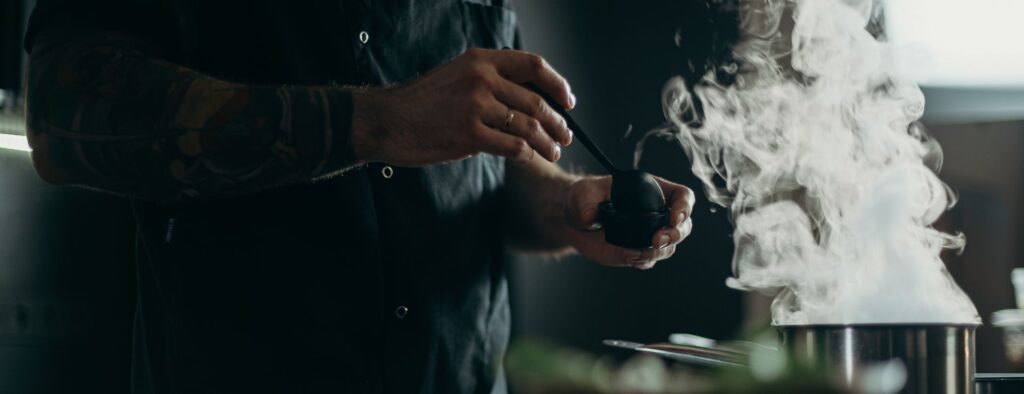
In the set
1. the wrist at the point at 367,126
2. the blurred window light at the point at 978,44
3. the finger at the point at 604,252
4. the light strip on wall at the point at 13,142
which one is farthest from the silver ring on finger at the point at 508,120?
the blurred window light at the point at 978,44

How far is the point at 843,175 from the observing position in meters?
1.71

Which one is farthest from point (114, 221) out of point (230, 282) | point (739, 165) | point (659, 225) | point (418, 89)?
point (739, 165)

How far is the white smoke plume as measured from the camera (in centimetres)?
125

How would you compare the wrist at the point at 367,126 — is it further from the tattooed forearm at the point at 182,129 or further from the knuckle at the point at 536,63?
the knuckle at the point at 536,63

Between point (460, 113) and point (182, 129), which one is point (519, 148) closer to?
point (460, 113)

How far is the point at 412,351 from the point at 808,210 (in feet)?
5.72

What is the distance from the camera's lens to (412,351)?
140 cm

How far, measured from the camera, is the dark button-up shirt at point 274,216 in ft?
3.88

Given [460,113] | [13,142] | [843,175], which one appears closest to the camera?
[460,113]

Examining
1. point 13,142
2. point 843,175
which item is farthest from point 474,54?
point 13,142

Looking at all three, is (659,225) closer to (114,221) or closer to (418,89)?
(418,89)

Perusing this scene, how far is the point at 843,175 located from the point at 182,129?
116cm

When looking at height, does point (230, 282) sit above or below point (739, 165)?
below

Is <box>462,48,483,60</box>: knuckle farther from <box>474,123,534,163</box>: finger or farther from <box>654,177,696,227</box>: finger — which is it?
<box>654,177,696,227</box>: finger
